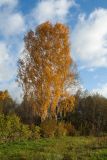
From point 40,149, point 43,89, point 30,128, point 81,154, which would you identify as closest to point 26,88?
point 43,89

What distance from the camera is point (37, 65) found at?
35188 millimetres

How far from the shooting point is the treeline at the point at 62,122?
2441 cm

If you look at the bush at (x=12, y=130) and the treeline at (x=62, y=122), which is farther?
the treeline at (x=62, y=122)

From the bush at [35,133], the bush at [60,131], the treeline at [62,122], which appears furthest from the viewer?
the bush at [60,131]

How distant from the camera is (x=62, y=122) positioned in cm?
3375

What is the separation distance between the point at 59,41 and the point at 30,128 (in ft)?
37.2

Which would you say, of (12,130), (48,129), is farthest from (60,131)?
(12,130)

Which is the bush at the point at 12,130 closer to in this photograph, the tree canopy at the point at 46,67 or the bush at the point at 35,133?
the bush at the point at 35,133

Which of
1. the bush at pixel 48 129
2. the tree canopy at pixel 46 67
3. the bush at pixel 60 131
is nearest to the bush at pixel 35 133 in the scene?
the bush at pixel 48 129

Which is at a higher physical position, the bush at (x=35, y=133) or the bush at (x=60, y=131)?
the bush at (x=60, y=131)

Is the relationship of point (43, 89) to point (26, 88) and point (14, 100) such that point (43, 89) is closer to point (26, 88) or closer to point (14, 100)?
point (26, 88)

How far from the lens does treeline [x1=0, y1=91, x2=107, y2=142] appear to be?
2441cm

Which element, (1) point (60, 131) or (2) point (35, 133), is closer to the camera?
(2) point (35, 133)

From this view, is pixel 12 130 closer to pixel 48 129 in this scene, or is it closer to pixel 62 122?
pixel 48 129
